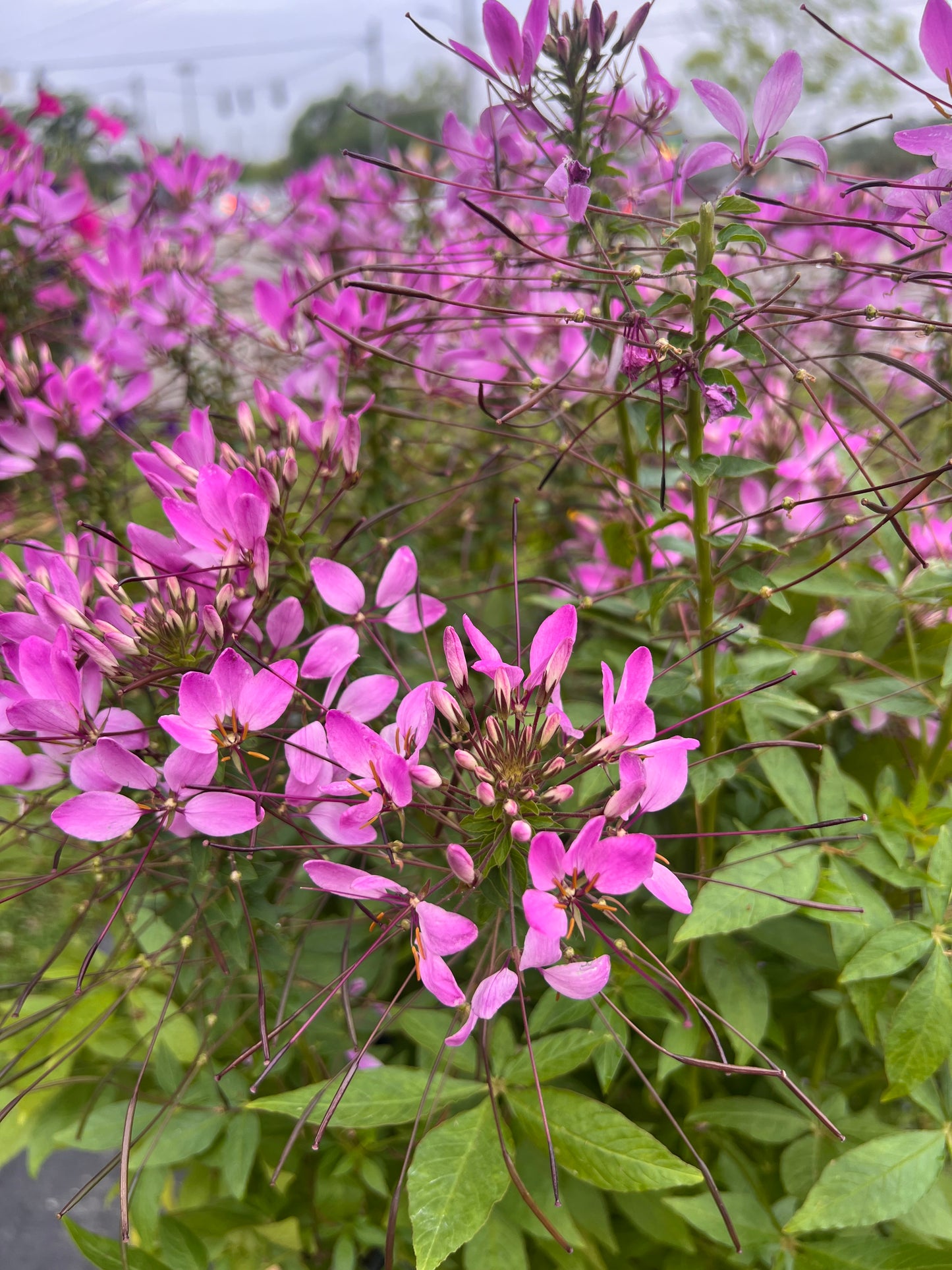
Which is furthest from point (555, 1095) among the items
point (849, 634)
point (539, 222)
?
point (539, 222)

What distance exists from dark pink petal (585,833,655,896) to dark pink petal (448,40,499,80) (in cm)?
55

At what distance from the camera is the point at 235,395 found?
136cm

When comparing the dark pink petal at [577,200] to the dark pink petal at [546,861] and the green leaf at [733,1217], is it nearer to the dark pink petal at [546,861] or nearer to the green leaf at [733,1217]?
the dark pink petal at [546,861]

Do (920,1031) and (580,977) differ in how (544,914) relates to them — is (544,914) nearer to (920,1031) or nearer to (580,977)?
(580,977)

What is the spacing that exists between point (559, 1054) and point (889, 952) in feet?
0.85

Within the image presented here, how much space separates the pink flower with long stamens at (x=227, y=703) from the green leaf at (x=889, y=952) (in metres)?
0.45

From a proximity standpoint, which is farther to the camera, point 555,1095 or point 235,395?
point 235,395

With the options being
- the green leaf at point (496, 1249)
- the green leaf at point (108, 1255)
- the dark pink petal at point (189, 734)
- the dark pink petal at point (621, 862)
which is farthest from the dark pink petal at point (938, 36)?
the green leaf at point (108, 1255)

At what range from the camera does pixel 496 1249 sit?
0.68m

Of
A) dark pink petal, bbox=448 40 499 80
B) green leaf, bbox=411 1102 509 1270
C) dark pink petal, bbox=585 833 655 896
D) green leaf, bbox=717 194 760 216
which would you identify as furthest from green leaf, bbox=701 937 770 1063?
dark pink petal, bbox=448 40 499 80

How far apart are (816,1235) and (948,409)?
0.79m

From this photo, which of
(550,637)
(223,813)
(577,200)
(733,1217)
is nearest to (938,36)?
(577,200)

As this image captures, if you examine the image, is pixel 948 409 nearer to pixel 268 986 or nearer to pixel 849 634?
pixel 849 634

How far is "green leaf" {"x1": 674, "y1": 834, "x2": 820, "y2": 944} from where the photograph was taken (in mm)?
579
